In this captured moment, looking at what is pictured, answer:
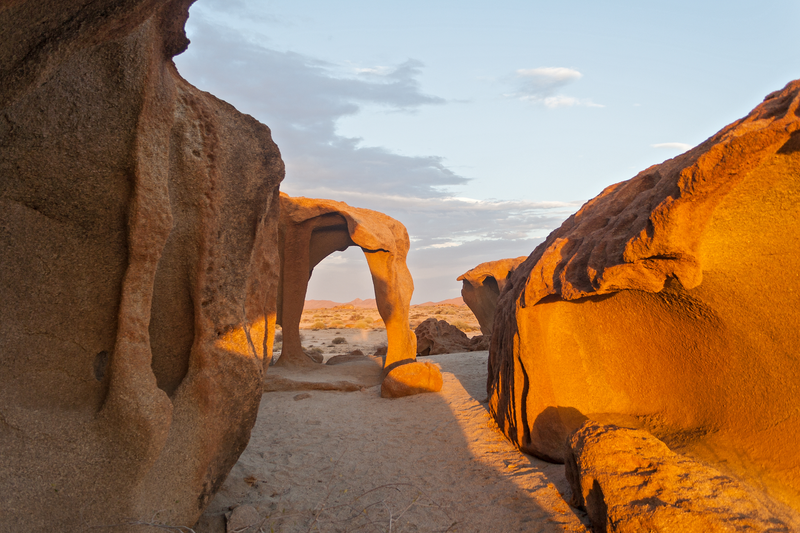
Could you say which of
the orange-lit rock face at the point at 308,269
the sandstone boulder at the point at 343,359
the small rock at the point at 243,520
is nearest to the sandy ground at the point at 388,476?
the small rock at the point at 243,520

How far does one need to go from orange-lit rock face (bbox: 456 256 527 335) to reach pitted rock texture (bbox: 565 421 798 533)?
32.4 ft

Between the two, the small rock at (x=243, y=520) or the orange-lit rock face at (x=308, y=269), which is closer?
the small rock at (x=243, y=520)

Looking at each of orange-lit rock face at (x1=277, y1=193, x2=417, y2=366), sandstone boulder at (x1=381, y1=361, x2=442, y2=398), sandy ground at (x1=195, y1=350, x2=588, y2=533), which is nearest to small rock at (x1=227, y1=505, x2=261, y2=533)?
sandy ground at (x1=195, y1=350, x2=588, y2=533)

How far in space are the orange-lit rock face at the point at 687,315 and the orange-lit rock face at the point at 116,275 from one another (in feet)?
8.78

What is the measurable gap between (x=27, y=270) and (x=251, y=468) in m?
2.63

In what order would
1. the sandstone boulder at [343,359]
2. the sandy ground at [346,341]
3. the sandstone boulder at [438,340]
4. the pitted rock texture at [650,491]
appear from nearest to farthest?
the pitted rock texture at [650,491], the sandstone boulder at [343,359], the sandstone boulder at [438,340], the sandy ground at [346,341]

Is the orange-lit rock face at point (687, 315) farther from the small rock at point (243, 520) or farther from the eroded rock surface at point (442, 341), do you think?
the eroded rock surface at point (442, 341)

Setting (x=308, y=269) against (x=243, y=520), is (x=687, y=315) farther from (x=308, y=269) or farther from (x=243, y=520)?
(x=308, y=269)

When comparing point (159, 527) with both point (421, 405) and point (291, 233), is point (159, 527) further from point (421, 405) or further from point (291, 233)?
point (291, 233)

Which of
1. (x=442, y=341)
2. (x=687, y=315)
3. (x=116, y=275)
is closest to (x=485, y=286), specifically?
(x=442, y=341)

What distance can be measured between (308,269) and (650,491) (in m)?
7.57

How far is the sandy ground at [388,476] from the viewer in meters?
3.12

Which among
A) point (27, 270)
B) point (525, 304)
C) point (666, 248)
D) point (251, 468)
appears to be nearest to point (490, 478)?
point (525, 304)

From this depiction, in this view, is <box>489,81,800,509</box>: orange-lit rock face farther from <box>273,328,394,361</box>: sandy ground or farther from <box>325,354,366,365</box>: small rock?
<box>273,328,394,361</box>: sandy ground
